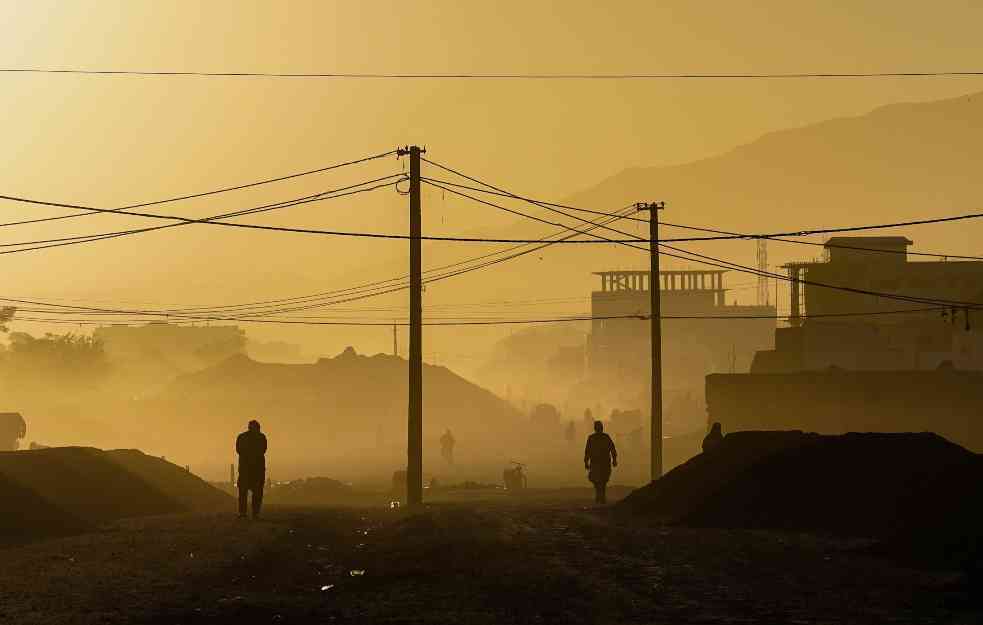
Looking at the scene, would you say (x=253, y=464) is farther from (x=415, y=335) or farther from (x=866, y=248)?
(x=866, y=248)

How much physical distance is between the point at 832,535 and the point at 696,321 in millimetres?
171448

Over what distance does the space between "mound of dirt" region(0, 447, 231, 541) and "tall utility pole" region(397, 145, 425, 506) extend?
223 inches

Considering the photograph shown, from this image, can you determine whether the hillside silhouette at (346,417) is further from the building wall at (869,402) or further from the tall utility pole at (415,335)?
the tall utility pole at (415,335)

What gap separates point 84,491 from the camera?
3791 cm

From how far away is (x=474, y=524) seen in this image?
28.5m

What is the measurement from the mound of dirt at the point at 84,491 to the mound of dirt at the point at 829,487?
12564 millimetres

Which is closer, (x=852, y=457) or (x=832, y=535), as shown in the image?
(x=832, y=535)

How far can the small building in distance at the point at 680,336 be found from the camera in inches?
7515

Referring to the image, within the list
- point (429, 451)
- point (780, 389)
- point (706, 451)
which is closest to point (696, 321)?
point (429, 451)

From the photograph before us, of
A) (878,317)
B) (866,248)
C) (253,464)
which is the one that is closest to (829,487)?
(253,464)

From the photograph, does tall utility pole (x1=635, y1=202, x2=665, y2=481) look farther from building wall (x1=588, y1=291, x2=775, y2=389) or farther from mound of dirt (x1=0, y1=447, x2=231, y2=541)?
building wall (x1=588, y1=291, x2=775, y2=389)

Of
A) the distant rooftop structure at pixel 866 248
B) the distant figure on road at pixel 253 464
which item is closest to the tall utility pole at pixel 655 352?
the distant figure on road at pixel 253 464

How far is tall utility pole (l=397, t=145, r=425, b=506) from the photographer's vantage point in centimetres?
4031

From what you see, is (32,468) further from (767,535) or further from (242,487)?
(767,535)
